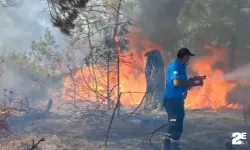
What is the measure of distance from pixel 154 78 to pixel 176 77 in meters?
5.09

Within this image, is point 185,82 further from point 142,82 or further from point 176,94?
point 142,82

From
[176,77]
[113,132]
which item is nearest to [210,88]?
[113,132]

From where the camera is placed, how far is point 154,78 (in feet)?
40.2

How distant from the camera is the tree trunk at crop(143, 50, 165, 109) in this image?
12281 mm

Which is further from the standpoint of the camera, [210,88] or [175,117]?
[210,88]

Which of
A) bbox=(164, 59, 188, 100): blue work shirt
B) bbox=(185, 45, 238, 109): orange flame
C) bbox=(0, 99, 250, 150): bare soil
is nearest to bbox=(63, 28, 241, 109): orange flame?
bbox=(185, 45, 238, 109): orange flame

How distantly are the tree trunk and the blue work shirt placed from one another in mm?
4767

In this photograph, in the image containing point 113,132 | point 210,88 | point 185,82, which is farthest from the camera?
point 210,88

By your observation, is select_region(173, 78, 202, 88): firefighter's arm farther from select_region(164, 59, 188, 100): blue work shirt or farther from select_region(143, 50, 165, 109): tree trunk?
select_region(143, 50, 165, 109): tree trunk

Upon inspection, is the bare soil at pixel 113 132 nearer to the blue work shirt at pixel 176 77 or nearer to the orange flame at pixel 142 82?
the blue work shirt at pixel 176 77

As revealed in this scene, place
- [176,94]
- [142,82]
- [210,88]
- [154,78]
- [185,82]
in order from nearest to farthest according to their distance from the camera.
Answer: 1. [185,82]
2. [176,94]
3. [154,78]
4. [210,88]
5. [142,82]

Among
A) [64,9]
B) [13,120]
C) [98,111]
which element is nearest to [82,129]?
[98,111]

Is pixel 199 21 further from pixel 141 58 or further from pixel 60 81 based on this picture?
pixel 60 81

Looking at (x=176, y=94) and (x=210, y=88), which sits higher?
(x=210, y=88)
